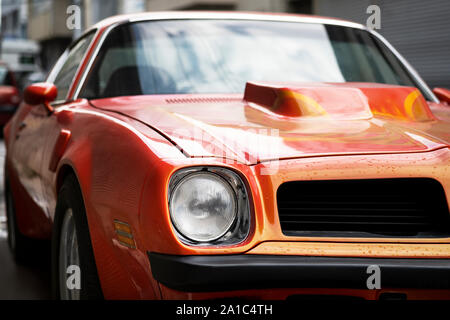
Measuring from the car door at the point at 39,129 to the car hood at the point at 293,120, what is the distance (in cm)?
48

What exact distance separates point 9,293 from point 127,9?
29.5 metres

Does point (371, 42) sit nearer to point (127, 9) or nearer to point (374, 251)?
point (374, 251)

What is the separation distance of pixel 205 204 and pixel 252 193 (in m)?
0.14

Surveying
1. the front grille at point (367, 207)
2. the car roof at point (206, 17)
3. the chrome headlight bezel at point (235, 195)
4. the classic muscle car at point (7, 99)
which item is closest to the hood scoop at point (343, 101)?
the front grille at point (367, 207)

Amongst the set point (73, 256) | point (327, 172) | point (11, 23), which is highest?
point (327, 172)

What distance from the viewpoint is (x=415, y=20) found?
14453 mm

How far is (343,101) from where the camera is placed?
297cm

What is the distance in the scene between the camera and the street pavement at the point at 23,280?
4.30 m

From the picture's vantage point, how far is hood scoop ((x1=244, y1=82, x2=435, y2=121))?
9.55 ft

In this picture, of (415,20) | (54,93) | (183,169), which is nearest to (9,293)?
(54,93)

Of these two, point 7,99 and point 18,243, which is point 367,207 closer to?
point 18,243

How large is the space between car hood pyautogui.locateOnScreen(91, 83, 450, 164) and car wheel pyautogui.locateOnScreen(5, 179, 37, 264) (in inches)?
67.2
